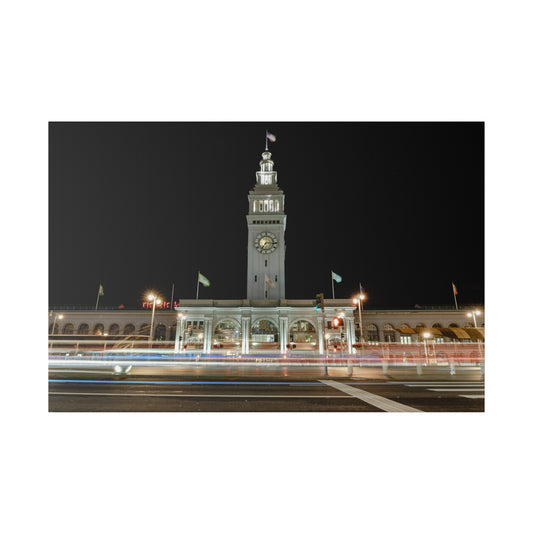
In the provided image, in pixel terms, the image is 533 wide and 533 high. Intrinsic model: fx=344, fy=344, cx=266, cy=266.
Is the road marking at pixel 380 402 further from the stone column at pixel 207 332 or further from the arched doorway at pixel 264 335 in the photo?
the stone column at pixel 207 332

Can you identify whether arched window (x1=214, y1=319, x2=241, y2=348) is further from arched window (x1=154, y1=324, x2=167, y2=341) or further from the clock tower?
arched window (x1=154, y1=324, x2=167, y2=341)

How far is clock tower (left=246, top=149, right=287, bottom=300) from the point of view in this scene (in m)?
67.0

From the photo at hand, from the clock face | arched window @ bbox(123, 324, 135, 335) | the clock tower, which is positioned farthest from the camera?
the clock face

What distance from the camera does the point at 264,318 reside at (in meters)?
61.2

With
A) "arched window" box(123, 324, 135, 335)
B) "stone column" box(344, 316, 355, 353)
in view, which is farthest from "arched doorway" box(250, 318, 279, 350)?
"arched window" box(123, 324, 135, 335)

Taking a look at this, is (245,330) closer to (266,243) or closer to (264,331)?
(264,331)

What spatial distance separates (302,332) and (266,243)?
19.1m

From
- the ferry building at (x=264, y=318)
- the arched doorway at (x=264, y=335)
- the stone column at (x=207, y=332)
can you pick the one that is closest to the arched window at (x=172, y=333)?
the ferry building at (x=264, y=318)

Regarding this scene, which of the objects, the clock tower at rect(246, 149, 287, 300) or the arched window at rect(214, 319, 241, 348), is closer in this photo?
the arched window at rect(214, 319, 241, 348)

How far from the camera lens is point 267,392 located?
40.1 feet

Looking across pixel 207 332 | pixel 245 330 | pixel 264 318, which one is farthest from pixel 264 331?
pixel 207 332

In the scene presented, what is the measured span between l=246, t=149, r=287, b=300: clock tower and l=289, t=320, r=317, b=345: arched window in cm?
686

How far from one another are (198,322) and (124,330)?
53.3ft

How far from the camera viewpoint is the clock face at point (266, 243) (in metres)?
68.8
